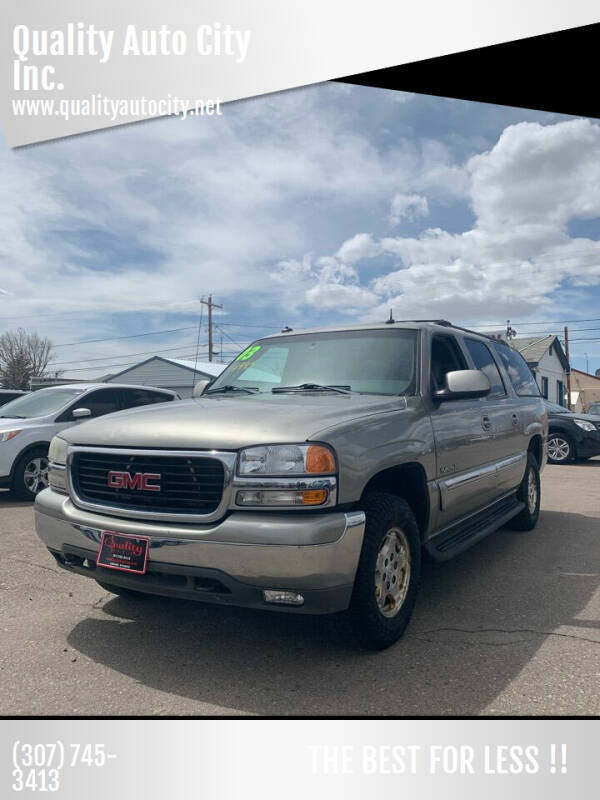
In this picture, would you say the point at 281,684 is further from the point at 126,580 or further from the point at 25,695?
the point at 25,695

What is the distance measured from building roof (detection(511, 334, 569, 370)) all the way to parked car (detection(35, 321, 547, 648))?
1278 inches

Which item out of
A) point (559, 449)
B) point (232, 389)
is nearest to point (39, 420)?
point (232, 389)

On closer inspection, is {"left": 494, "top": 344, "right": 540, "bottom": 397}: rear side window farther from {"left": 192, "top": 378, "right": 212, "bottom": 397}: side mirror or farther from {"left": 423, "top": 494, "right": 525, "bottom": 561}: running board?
{"left": 192, "top": 378, "right": 212, "bottom": 397}: side mirror

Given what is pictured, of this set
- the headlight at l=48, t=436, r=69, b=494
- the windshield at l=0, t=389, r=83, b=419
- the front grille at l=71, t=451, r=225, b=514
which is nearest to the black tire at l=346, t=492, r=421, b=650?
the front grille at l=71, t=451, r=225, b=514

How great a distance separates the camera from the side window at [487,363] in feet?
17.2

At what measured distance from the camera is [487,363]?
5547 mm

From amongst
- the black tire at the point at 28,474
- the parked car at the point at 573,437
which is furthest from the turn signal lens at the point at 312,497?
the parked car at the point at 573,437

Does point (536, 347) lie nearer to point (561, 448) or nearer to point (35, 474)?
point (561, 448)

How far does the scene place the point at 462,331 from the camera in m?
5.20

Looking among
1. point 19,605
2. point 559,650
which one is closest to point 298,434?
point 559,650

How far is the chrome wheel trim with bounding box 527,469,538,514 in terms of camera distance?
6321 millimetres

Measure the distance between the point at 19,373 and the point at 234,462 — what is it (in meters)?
62.7

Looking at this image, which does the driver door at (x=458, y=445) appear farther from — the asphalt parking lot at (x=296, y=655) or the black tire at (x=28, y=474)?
the black tire at (x=28, y=474)

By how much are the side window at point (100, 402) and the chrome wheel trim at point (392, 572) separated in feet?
21.4
